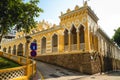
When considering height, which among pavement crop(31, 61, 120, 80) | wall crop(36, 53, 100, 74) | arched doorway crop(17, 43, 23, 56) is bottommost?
pavement crop(31, 61, 120, 80)

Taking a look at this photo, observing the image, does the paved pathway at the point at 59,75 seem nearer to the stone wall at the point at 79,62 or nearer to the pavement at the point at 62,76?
the pavement at the point at 62,76

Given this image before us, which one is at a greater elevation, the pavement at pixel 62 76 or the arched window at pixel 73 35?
the arched window at pixel 73 35

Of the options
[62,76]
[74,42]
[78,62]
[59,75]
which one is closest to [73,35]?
[74,42]

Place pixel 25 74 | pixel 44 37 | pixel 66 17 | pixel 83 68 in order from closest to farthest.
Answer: pixel 25 74
pixel 83 68
pixel 66 17
pixel 44 37

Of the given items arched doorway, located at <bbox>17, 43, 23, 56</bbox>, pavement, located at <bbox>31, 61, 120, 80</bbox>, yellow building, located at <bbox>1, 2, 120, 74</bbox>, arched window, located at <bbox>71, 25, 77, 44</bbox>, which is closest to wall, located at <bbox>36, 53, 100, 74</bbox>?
yellow building, located at <bbox>1, 2, 120, 74</bbox>

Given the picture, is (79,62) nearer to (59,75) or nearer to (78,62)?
(78,62)

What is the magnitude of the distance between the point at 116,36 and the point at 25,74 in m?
31.2

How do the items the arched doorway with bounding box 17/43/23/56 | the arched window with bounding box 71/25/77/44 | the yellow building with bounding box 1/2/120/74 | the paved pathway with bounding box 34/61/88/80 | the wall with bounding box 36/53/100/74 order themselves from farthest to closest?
the arched doorway with bounding box 17/43/23/56 < the arched window with bounding box 71/25/77/44 < the yellow building with bounding box 1/2/120/74 < the wall with bounding box 36/53/100/74 < the paved pathway with bounding box 34/61/88/80

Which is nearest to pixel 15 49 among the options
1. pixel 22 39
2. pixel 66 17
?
pixel 22 39

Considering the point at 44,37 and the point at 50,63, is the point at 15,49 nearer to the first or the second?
the point at 44,37

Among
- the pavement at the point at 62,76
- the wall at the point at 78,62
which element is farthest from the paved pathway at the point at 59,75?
the wall at the point at 78,62

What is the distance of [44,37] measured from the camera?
28984 mm

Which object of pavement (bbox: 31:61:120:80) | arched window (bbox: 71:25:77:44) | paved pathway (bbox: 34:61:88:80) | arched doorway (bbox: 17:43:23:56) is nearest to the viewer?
pavement (bbox: 31:61:120:80)

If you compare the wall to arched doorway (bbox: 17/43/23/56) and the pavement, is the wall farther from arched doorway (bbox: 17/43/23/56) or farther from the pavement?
arched doorway (bbox: 17/43/23/56)
